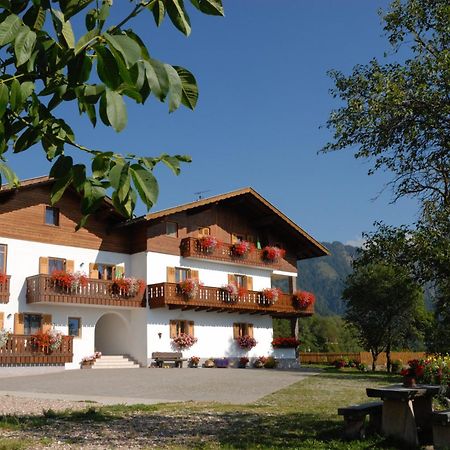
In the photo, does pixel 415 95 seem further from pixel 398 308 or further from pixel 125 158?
pixel 398 308

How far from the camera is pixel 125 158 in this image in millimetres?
2420

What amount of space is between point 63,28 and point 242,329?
31318 millimetres

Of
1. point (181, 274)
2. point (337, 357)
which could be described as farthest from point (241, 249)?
point (337, 357)

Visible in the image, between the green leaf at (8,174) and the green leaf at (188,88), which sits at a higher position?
the green leaf at (188,88)

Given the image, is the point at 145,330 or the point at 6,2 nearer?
the point at 6,2

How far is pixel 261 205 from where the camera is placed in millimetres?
33125

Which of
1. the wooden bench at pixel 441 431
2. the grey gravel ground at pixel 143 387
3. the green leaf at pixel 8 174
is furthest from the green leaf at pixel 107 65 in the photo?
the grey gravel ground at pixel 143 387

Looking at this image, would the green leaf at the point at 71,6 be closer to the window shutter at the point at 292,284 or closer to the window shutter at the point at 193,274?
the window shutter at the point at 193,274

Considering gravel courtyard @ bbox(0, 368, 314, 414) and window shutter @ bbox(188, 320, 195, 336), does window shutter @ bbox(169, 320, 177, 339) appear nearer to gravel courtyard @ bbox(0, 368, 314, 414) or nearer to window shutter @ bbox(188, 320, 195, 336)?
window shutter @ bbox(188, 320, 195, 336)

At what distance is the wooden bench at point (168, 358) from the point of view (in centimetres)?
2805

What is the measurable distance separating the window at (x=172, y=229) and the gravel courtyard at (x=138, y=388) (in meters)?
9.29

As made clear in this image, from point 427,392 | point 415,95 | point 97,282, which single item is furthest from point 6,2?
point 97,282

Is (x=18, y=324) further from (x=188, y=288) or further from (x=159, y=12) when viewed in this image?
(x=159, y=12)

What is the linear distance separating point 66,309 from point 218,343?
27.4 ft
